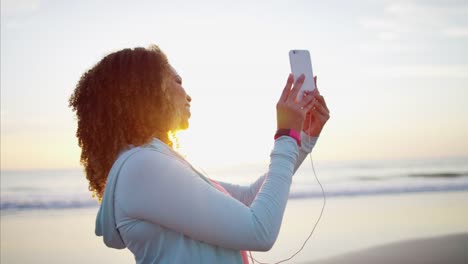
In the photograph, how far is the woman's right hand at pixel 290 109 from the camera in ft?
6.27

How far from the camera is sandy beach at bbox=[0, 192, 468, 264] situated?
754 cm

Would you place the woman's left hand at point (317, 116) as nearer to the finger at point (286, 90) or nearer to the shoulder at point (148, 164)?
the finger at point (286, 90)

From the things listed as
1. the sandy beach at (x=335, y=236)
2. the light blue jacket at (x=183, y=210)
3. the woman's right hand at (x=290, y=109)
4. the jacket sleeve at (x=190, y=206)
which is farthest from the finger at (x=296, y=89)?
the sandy beach at (x=335, y=236)

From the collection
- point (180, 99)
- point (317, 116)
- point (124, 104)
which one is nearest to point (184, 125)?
point (180, 99)

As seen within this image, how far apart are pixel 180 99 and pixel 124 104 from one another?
0.72 ft

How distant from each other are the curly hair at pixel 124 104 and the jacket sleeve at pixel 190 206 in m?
0.22

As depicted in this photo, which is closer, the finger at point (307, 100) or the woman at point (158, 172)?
Result: the woman at point (158, 172)

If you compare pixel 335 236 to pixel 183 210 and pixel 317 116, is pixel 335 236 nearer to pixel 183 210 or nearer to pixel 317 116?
pixel 317 116

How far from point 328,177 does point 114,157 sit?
70.3 ft

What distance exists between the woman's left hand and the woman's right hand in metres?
0.20

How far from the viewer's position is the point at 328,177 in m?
22.9

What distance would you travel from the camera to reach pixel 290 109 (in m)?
1.93

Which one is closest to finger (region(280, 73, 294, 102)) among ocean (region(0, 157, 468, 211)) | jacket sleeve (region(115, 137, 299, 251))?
jacket sleeve (region(115, 137, 299, 251))

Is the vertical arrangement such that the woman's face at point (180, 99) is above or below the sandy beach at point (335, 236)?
above
